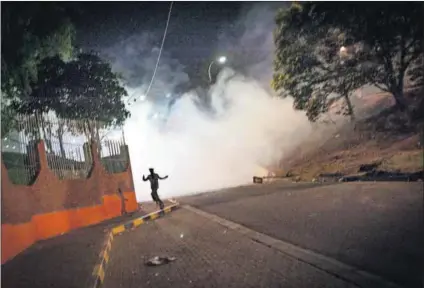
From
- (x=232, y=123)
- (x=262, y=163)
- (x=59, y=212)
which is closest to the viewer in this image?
(x=232, y=123)

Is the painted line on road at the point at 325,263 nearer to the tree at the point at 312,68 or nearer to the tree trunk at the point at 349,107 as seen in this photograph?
the tree at the point at 312,68

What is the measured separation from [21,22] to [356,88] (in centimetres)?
660

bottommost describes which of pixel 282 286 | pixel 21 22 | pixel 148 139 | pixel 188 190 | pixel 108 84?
pixel 282 286

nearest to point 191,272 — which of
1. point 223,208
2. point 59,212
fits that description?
point 59,212

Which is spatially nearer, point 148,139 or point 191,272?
point 191,272

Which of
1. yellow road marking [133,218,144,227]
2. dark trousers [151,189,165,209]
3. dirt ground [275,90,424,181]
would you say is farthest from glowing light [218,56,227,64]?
yellow road marking [133,218,144,227]

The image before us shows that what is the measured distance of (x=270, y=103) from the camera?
7836 millimetres

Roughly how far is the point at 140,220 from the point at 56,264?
441cm

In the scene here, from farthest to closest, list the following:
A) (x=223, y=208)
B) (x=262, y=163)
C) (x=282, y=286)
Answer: (x=223, y=208) < (x=262, y=163) < (x=282, y=286)

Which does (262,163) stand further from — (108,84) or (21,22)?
(21,22)

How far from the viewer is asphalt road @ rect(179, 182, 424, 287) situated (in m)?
4.10

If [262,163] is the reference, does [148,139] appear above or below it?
above

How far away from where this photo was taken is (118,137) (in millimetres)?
7281

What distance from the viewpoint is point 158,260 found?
17.8ft
